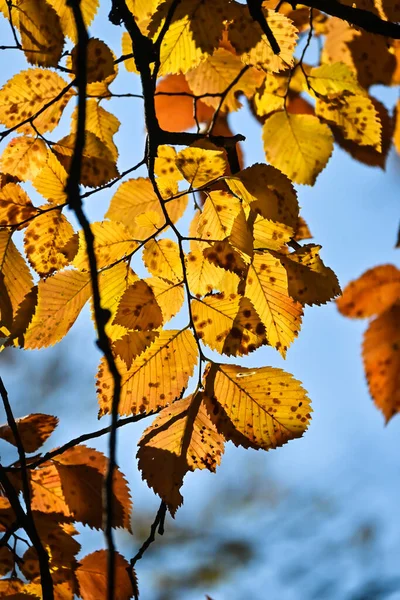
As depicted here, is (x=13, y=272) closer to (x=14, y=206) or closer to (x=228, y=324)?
(x=14, y=206)

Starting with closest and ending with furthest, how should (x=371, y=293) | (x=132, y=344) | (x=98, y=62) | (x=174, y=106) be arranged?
1. (x=132, y=344)
2. (x=98, y=62)
3. (x=371, y=293)
4. (x=174, y=106)

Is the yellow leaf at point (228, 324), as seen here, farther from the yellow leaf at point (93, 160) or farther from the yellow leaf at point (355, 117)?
the yellow leaf at point (355, 117)

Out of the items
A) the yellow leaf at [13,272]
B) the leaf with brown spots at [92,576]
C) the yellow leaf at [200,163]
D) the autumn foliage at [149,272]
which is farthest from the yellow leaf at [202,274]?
the leaf with brown spots at [92,576]

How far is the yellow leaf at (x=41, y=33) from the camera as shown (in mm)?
956

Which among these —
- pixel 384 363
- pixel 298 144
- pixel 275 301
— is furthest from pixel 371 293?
pixel 275 301

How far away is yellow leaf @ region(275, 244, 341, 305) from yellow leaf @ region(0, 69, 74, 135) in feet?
1.48

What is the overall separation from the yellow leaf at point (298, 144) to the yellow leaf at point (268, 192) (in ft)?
1.19

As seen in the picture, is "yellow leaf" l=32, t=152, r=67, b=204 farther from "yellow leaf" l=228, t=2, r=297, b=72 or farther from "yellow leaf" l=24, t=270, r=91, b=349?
"yellow leaf" l=228, t=2, r=297, b=72

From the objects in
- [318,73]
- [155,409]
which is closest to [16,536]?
[155,409]

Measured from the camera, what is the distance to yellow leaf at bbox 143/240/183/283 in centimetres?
95

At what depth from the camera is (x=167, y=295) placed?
3.02ft

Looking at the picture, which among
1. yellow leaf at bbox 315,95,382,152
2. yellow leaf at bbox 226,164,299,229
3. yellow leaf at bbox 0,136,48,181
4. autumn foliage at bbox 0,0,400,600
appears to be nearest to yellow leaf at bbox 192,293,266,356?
autumn foliage at bbox 0,0,400,600

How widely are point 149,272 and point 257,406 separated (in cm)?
25

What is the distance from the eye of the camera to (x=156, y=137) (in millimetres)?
932
